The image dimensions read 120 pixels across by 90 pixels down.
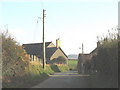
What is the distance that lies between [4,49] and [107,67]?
7.38 meters

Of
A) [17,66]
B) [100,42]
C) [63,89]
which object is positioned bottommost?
[63,89]

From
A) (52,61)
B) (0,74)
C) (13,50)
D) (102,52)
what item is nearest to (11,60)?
(13,50)

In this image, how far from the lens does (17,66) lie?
23156 mm

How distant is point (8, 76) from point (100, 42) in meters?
8.55

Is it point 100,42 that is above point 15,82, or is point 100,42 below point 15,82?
above

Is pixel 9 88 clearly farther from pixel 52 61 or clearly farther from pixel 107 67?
pixel 52 61

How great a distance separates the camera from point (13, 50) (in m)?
22.2

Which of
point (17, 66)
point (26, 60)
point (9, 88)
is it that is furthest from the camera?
point (26, 60)

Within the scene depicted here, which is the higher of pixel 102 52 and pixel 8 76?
pixel 102 52

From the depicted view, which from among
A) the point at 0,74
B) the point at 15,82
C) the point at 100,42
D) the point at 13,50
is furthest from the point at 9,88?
the point at 100,42

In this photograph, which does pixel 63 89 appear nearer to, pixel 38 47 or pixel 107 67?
pixel 107 67

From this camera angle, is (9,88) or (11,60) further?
(11,60)

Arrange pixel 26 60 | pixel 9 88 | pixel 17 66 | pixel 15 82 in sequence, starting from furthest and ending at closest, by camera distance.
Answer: pixel 26 60, pixel 17 66, pixel 15 82, pixel 9 88

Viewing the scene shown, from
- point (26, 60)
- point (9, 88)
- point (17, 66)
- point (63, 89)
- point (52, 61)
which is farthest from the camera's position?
point (52, 61)
